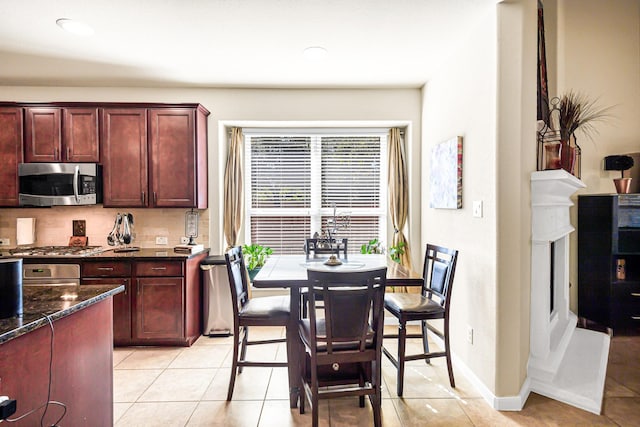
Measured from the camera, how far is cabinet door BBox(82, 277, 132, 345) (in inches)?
135

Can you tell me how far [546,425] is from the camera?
7.34 feet

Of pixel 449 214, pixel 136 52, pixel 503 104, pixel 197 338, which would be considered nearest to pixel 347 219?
pixel 449 214

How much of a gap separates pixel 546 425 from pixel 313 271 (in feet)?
5.78

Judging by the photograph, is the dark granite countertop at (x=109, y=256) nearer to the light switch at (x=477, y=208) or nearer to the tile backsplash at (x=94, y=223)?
the tile backsplash at (x=94, y=223)

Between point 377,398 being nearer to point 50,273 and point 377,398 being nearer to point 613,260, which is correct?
point 613,260

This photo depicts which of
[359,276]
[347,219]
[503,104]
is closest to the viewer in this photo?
[359,276]

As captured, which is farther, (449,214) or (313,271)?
(449,214)

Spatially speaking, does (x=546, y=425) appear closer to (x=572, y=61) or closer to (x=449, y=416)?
(x=449, y=416)

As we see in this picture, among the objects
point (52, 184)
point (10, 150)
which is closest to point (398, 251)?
point (52, 184)

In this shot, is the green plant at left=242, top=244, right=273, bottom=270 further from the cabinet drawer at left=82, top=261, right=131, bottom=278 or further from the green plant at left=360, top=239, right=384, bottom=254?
the cabinet drawer at left=82, top=261, right=131, bottom=278

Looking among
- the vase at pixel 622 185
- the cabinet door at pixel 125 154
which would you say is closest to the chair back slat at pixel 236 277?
the cabinet door at pixel 125 154

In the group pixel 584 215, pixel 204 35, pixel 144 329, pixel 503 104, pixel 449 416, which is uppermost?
pixel 204 35

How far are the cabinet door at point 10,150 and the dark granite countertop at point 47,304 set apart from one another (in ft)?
8.62

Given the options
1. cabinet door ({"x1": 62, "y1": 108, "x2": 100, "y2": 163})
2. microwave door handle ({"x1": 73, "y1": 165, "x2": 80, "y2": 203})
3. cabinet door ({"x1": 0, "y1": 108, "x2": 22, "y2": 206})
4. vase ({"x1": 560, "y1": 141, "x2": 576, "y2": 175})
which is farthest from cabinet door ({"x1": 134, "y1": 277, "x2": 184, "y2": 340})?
vase ({"x1": 560, "y1": 141, "x2": 576, "y2": 175})
